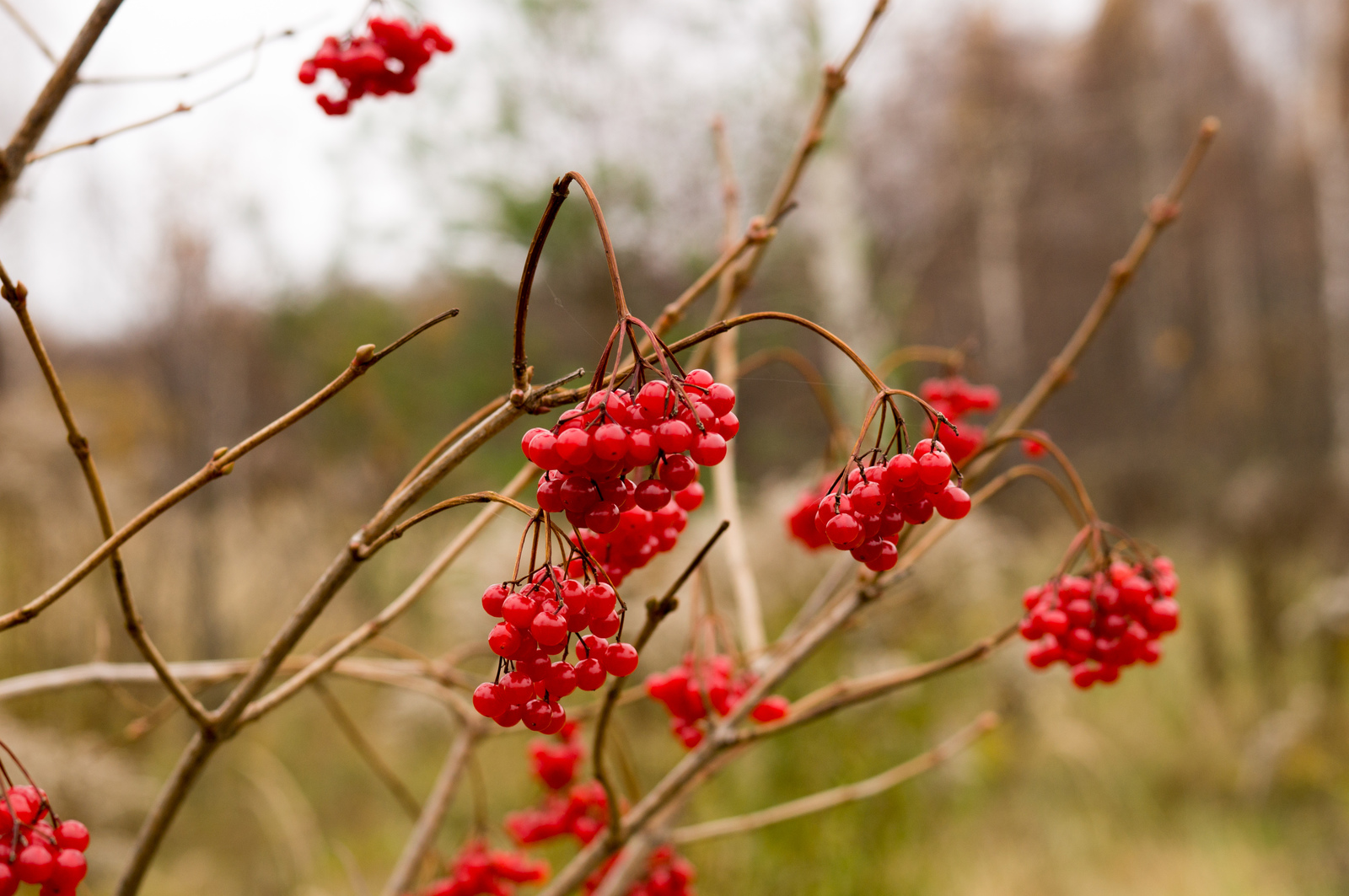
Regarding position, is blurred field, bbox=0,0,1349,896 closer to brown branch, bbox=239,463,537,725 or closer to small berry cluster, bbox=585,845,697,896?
brown branch, bbox=239,463,537,725

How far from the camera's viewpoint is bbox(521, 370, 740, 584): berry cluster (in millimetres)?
423

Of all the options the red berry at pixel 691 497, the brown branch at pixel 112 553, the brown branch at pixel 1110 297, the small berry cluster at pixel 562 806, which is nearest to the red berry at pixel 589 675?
the red berry at pixel 691 497

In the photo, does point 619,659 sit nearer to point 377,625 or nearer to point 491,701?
point 491,701

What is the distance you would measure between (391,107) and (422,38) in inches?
233

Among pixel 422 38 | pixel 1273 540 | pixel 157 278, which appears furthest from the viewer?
pixel 157 278

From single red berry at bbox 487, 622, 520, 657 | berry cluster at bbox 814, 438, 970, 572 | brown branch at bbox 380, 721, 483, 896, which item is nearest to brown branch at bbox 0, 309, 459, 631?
single red berry at bbox 487, 622, 520, 657

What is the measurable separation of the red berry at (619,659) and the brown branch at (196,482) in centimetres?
21

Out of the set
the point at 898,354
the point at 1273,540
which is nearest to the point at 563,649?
the point at 898,354

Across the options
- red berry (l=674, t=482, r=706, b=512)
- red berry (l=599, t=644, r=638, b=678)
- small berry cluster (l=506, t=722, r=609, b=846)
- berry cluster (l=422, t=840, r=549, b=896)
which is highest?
red berry (l=674, t=482, r=706, b=512)

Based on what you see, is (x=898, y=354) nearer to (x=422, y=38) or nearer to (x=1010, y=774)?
(x=422, y=38)

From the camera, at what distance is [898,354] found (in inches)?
40.9

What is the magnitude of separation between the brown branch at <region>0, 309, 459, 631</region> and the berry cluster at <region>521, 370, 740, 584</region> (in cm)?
12

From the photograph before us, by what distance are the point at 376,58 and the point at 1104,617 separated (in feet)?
3.13

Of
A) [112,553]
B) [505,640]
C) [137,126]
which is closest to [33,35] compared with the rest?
[137,126]
